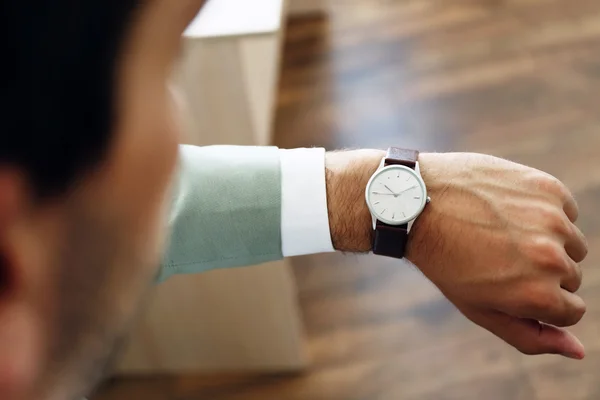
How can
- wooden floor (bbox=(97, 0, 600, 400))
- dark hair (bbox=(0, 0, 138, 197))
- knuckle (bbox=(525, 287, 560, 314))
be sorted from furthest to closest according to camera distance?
wooden floor (bbox=(97, 0, 600, 400)), knuckle (bbox=(525, 287, 560, 314)), dark hair (bbox=(0, 0, 138, 197))

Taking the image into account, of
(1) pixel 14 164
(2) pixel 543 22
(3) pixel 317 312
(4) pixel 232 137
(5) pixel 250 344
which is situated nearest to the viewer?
(1) pixel 14 164

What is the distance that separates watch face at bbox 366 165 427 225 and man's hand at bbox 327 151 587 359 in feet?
0.05

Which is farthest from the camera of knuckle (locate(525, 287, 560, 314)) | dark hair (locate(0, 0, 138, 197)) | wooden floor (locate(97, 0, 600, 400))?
wooden floor (locate(97, 0, 600, 400))

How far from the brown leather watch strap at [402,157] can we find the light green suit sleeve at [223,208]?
0.12m

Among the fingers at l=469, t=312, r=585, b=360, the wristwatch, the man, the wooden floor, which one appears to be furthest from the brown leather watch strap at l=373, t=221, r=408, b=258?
the wooden floor

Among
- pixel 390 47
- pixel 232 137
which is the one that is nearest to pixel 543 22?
pixel 390 47

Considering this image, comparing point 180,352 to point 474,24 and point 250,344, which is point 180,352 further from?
point 474,24

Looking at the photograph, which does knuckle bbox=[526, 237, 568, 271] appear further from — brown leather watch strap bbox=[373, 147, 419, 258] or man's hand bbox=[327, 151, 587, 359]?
brown leather watch strap bbox=[373, 147, 419, 258]

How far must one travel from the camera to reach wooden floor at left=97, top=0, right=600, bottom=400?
1.19 metres

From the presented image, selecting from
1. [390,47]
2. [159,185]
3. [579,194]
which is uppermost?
[159,185]

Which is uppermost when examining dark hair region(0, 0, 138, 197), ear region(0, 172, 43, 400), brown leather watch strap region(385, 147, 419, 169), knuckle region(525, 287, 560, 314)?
dark hair region(0, 0, 138, 197)

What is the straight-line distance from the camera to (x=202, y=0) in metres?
0.28

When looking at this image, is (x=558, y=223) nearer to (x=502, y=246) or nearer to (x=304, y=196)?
(x=502, y=246)

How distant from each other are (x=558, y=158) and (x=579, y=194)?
111mm
